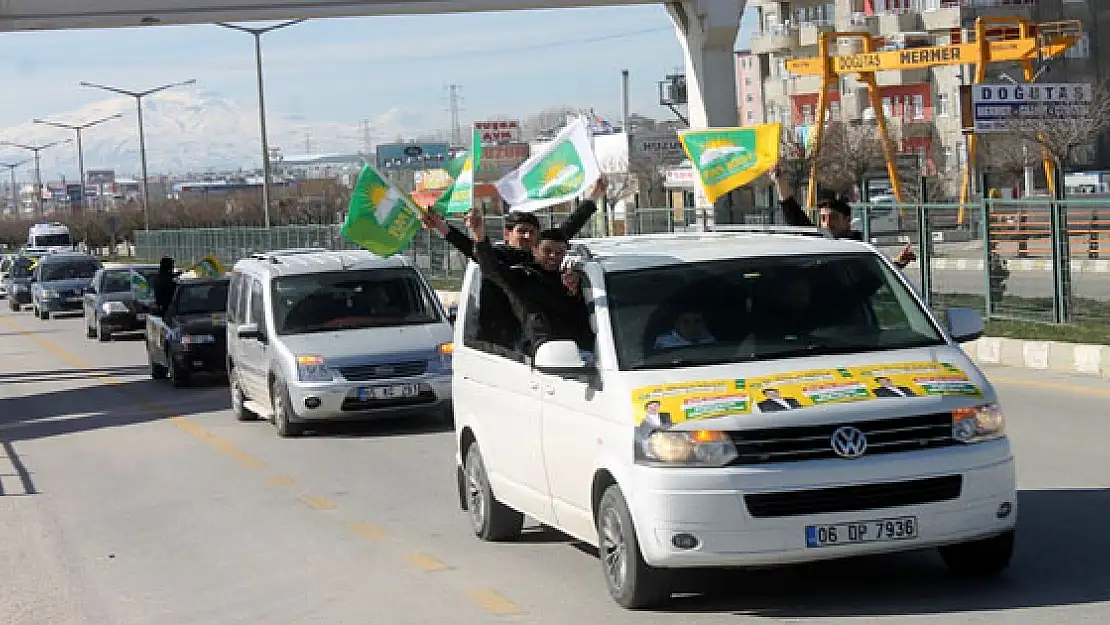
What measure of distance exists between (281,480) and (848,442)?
26.4 feet

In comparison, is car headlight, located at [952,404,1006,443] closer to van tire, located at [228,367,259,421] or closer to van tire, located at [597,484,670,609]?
van tire, located at [597,484,670,609]

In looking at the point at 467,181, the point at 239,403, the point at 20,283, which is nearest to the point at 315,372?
the point at 239,403

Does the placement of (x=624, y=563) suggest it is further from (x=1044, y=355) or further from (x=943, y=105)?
(x=943, y=105)

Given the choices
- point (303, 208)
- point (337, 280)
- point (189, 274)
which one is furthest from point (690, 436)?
point (303, 208)

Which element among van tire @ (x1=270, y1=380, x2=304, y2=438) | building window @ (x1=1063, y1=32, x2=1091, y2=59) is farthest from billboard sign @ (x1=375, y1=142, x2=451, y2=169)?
van tire @ (x1=270, y1=380, x2=304, y2=438)

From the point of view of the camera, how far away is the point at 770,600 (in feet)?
27.0

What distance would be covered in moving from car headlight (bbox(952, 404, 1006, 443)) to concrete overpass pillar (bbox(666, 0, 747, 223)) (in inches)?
917

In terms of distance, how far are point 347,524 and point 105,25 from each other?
20.1 metres

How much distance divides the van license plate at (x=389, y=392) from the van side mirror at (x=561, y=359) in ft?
29.9

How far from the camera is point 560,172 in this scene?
486 inches

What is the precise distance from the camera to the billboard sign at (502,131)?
524ft

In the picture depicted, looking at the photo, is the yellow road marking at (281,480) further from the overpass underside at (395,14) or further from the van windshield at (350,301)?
the overpass underside at (395,14)

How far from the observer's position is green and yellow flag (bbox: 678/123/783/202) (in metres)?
15.4

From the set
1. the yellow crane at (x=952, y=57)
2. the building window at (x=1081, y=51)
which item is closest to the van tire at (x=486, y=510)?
the yellow crane at (x=952, y=57)
